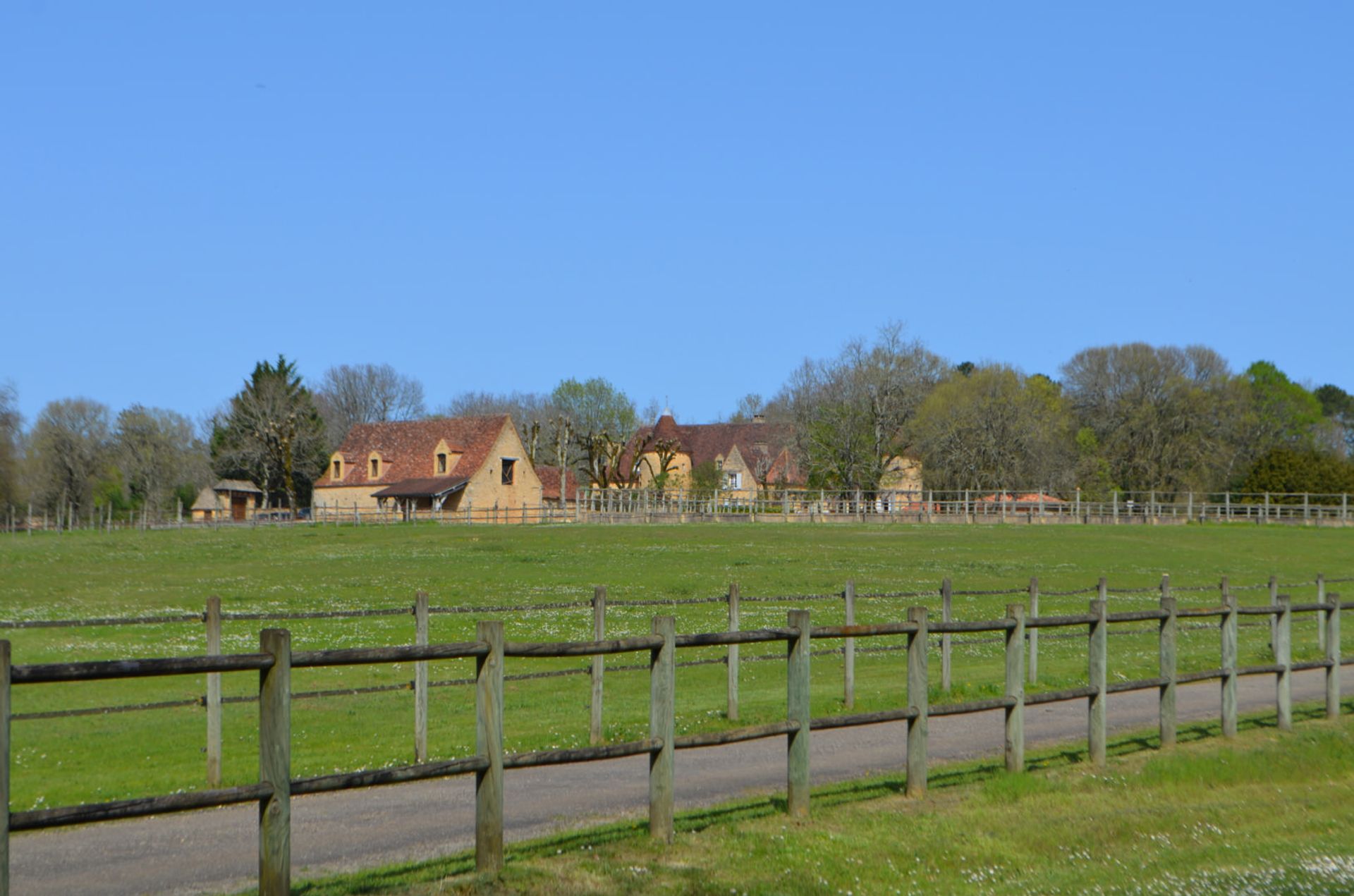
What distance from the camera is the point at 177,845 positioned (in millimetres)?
9141

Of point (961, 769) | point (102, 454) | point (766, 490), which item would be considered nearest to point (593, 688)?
point (961, 769)

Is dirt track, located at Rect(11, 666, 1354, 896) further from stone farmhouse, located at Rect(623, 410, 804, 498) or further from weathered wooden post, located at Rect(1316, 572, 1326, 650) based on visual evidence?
stone farmhouse, located at Rect(623, 410, 804, 498)

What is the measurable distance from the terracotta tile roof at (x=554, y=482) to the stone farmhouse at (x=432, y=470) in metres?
10.5

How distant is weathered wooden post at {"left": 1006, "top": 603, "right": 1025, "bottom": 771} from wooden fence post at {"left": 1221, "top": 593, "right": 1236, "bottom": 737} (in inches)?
142

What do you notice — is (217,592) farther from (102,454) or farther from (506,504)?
(102,454)

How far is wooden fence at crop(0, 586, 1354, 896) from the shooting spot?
6.30 m

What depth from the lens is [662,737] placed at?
8.82 metres

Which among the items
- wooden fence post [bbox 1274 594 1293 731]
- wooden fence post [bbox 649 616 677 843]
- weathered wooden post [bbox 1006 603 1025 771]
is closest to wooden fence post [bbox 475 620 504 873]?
wooden fence post [bbox 649 616 677 843]

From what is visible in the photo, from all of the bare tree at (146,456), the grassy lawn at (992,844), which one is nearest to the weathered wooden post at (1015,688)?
the grassy lawn at (992,844)

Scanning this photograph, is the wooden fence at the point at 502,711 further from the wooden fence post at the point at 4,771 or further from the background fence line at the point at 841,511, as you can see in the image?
the background fence line at the point at 841,511

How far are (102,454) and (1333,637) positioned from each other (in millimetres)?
115503

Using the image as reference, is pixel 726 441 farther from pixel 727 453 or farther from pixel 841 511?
pixel 841 511

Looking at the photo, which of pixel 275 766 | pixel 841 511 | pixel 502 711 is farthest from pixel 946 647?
pixel 841 511

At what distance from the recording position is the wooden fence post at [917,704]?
10398 millimetres
